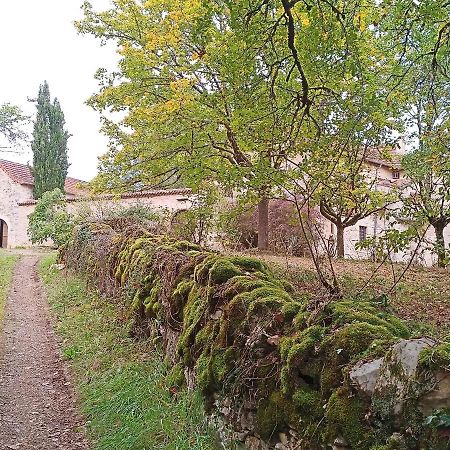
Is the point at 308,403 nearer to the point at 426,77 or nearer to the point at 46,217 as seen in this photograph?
the point at 426,77

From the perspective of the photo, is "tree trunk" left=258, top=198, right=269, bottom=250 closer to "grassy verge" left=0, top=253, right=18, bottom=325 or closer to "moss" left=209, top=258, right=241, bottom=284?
"grassy verge" left=0, top=253, right=18, bottom=325

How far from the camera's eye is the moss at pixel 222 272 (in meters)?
4.75

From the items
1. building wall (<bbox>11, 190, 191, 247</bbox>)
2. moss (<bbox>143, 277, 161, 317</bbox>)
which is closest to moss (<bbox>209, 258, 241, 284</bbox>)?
moss (<bbox>143, 277, 161, 317</bbox>)

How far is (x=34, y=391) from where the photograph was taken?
570 cm

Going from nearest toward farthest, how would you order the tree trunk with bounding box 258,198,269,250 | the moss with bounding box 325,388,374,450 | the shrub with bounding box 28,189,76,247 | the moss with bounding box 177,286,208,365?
the moss with bounding box 325,388,374,450 < the moss with bounding box 177,286,208,365 < the tree trunk with bounding box 258,198,269,250 < the shrub with bounding box 28,189,76,247

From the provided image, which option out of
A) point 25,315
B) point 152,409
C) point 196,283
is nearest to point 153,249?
point 196,283

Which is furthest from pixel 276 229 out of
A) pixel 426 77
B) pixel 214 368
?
pixel 214 368

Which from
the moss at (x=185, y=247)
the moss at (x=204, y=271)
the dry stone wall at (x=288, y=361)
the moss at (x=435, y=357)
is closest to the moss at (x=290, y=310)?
the dry stone wall at (x=288, y=361)

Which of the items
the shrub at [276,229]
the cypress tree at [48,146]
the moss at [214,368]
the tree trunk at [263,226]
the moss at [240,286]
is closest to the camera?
the moss at [214,368]

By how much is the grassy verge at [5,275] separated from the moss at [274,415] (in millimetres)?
7198

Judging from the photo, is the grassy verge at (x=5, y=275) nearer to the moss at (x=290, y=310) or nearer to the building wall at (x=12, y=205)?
the moss at (x=290, y=310)

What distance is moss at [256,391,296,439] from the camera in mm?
3006

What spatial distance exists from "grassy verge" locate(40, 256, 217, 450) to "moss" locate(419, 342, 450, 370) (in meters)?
2.17

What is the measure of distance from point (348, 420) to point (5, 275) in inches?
553
